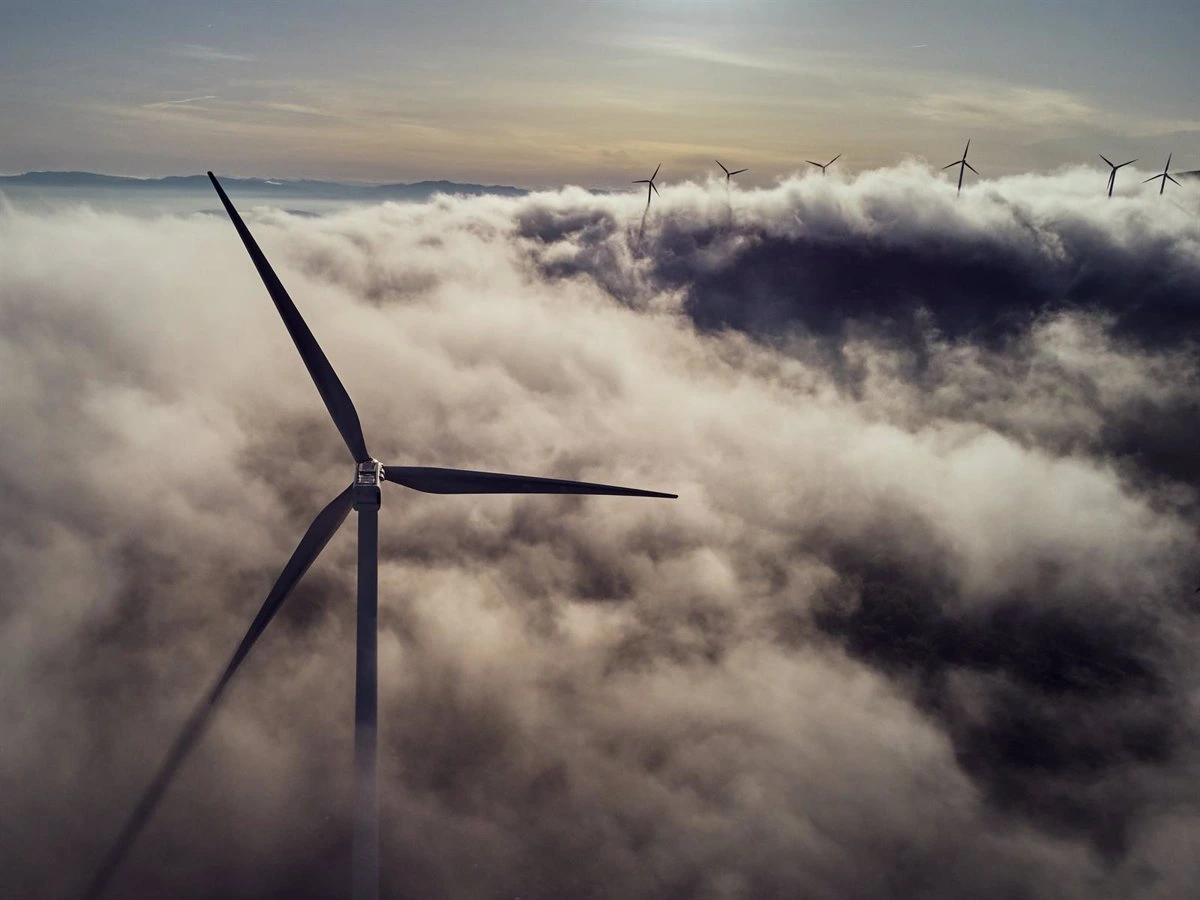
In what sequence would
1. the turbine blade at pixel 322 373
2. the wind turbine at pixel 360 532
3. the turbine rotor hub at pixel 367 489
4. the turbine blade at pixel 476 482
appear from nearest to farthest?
1. the wind turbine at pixel 360 532
2. the turbine rotor hub at pixel 367 489
3. the turbine blade at pixel 322 373
4. the turbine blade at pixel 476 482

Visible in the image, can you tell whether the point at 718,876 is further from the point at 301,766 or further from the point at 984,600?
the point at 984,600

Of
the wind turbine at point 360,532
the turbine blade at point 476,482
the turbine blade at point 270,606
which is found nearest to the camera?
the wind turbine at point 360,532

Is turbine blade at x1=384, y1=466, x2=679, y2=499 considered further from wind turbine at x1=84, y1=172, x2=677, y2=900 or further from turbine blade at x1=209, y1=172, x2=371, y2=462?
turbine blade at x1=209, y1=172, x2=371, y2=462

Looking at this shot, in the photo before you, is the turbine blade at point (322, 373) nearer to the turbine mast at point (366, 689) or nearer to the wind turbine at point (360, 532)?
the wind turbine at point (360, 532)

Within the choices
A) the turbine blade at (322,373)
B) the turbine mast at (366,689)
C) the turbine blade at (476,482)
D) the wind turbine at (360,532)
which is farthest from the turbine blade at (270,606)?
the turbine mast at (366,689)

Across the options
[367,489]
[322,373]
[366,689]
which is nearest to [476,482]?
[367,489]

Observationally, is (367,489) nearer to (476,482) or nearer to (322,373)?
(476,482)

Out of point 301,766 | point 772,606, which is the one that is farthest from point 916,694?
point 301,766
